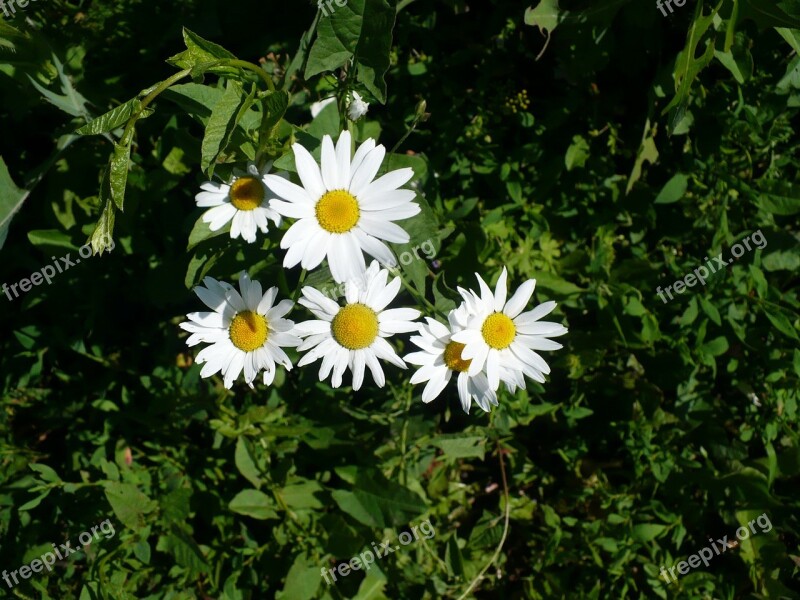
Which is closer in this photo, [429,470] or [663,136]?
[663,136]

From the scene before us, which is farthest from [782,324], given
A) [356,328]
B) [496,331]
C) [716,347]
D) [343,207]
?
[343,207]

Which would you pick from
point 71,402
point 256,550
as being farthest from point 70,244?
point 256,550

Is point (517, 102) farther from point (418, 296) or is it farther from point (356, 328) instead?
point (356, 328)

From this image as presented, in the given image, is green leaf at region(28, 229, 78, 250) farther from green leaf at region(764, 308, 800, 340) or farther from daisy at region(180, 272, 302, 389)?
green leaf at region(764, 308, 800, 340)

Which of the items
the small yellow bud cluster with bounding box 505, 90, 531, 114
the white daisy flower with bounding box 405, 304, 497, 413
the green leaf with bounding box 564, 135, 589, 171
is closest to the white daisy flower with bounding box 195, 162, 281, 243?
the white daisy flower with bounding box 405, 304, 497, 413

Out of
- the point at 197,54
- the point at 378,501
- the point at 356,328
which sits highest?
the point at 197,54

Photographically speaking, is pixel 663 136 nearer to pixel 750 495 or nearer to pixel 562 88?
pixel 562 88
